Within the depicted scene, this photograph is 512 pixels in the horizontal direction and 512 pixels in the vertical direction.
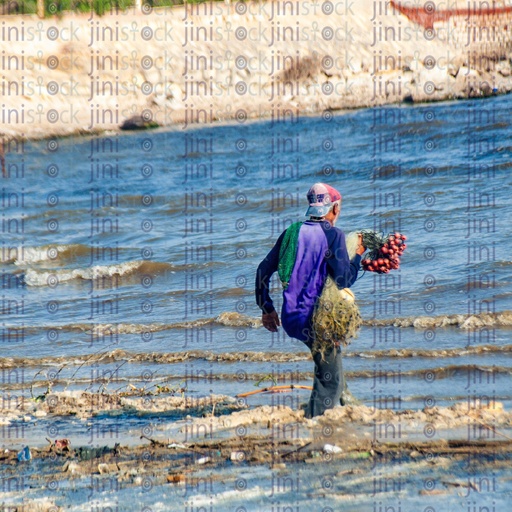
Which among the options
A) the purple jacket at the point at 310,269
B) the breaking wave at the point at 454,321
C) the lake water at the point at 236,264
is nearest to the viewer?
the purple jacket at the point at 310,269

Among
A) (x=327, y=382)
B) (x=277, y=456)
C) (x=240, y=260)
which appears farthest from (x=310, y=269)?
(x=240, y=260)

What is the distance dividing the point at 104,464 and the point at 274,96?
29.5 m

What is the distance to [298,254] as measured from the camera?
5.59 m

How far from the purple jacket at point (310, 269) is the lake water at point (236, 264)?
1.09m

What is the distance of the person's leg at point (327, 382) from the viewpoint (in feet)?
19.0

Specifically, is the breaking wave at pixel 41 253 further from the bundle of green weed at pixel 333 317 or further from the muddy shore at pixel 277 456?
the bundle of green weed at pixel 333 317

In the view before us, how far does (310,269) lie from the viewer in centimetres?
562

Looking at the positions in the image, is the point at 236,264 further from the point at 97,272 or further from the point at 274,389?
the point at 274,389

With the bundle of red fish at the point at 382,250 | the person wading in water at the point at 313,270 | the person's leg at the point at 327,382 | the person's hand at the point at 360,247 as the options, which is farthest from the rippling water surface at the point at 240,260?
the person's hand at the point at 360,247

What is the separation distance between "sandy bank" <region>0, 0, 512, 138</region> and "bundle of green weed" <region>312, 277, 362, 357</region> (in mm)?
24587

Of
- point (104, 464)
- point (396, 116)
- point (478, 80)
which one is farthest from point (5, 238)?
point (478, 80)

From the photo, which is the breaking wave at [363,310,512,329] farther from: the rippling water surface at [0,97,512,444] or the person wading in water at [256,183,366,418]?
the person wading in water at [256,183,366,418]

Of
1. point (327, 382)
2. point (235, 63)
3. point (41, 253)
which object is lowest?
point (327, 382)

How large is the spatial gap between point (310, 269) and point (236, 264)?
21.6 feet
